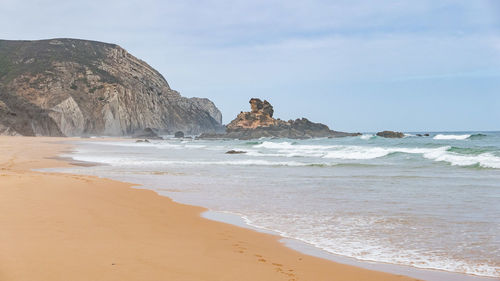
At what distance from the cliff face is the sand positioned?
73.3 m

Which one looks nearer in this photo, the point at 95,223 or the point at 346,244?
the point at 346,244

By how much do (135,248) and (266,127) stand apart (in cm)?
8649

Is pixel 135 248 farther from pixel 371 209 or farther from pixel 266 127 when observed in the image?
pixel 266 127

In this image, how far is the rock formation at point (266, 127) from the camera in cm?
8862

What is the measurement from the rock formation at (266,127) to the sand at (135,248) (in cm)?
7975

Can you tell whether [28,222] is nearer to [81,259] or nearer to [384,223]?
[81,259]

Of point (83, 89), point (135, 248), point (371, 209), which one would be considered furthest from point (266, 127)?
point (135, 248)

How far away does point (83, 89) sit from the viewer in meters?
110

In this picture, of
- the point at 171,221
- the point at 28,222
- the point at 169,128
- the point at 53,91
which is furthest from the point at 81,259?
the point at 169,128

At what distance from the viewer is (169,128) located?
5217 inches

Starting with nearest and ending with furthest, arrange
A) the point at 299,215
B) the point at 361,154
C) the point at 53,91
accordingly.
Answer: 1. the point at 299,215
2. the point at 361,154
3. the point at 53,91

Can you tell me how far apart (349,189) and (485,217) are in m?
4.58

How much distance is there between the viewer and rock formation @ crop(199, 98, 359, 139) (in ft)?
291

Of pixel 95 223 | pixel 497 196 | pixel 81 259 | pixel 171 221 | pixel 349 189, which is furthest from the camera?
pixel 349 189
